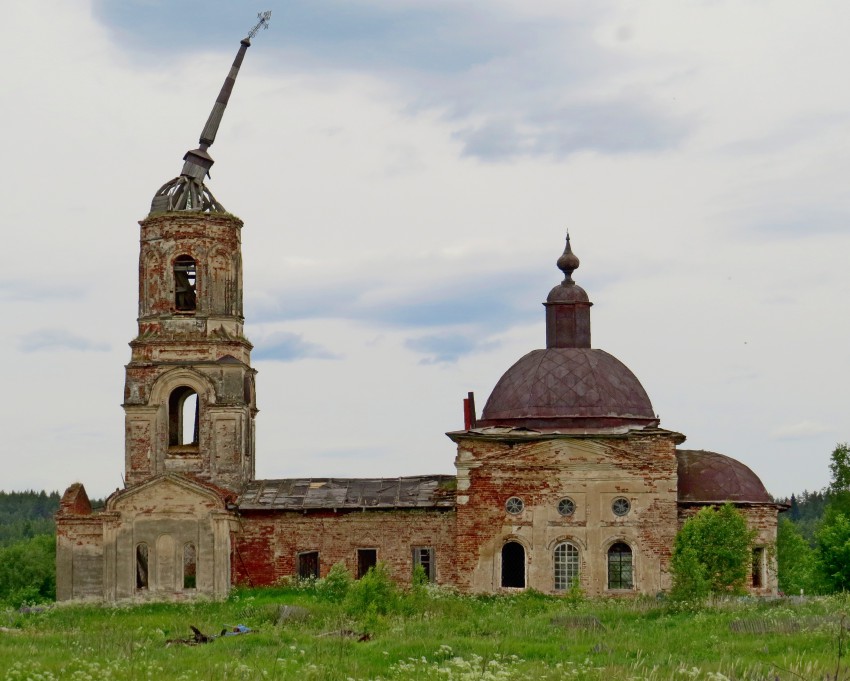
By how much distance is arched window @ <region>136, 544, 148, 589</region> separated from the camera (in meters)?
35.3

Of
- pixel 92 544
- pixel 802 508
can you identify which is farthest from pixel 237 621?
pixel 802 508

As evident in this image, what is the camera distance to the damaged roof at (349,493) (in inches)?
1404

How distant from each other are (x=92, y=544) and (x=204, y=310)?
6.08 metres

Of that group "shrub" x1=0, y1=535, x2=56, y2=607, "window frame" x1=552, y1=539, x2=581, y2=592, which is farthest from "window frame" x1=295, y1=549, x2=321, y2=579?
"shrub" x1=0, y1=535, x2=56, y2=607

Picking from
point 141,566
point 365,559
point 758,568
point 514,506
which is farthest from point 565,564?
point 141,566

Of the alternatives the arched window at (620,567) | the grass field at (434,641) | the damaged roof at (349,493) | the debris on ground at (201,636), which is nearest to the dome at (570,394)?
the damaged roof at (349,493)

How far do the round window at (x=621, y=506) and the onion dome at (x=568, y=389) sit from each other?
74.6 inches

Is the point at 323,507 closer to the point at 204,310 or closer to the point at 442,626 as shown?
the point at 204,310

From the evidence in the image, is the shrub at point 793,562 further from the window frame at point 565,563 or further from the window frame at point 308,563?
the window frame at point 308,563

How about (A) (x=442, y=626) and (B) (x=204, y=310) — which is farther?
(B) (x=204, y=310)

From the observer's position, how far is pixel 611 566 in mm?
34688

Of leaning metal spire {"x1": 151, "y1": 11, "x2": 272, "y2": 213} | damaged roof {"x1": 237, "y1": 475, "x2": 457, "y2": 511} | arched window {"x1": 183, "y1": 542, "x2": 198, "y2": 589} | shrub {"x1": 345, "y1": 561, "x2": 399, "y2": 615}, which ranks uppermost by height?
leaning metal spire {"x1": 151, "y1": 11, "x2": 272, "y2": 213}

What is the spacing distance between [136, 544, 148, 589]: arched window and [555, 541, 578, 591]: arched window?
9473 millimetres

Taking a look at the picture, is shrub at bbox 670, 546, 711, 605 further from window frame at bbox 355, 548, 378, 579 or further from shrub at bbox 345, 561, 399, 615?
window frame at bbox 355, 548, 378, 579
